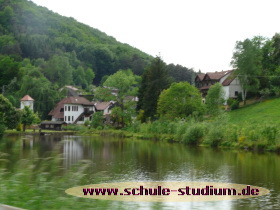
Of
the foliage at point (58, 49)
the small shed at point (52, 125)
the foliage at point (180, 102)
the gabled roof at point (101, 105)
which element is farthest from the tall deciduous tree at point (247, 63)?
the foliage at point (58, 49)

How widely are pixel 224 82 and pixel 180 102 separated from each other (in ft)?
74.0

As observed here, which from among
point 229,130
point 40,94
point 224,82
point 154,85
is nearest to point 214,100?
point 154,85

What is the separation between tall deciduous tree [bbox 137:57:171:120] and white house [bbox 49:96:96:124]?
3030 cm

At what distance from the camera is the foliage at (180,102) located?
69.6 metres

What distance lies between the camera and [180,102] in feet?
231

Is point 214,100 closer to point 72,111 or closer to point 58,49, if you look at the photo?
point 72,111

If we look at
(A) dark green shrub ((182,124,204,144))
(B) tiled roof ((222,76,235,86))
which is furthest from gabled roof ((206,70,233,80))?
(A) dark green shrub ((182,124,204,144))

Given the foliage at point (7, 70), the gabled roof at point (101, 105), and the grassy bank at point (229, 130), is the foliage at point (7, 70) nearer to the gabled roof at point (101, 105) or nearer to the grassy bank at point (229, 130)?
the gabled roof at point (101, 105)

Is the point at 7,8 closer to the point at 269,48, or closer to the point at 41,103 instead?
the point at 41,103

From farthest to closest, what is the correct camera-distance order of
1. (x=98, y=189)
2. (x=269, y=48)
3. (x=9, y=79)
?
(x=9, y=79)
(x=269, y=48)
(x=98, y=189)

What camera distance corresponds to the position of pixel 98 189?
18031 mm

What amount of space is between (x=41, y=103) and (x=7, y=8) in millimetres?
104493

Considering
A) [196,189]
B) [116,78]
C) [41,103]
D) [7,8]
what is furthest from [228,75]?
[7,8]

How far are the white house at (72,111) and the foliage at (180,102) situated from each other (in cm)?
4127
